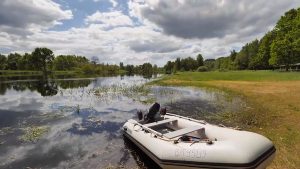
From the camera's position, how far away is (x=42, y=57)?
124750mm

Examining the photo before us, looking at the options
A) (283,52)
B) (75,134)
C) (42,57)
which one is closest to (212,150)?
(75,134)

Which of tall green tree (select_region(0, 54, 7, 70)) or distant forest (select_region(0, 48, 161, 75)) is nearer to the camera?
distant forest (select_region(0, 48, 161, 75))

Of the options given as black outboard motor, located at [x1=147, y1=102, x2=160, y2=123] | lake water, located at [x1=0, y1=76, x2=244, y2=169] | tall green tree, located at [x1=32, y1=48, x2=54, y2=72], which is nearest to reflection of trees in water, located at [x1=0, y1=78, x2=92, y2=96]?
lake water, located at [x1=0, y1=76, x2=244, y2=169]

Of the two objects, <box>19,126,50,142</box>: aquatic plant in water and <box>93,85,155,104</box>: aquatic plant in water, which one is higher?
<box>93,85,155,104</box>: aquatic plant in water

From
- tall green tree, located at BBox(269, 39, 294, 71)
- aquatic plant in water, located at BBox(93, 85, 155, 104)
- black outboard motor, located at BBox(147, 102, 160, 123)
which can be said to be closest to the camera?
black outboard motor, located at BBox(147, 102, 160, 123)

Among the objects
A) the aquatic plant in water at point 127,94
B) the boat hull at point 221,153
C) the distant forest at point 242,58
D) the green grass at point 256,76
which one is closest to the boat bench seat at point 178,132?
the boat hull at point 221,153

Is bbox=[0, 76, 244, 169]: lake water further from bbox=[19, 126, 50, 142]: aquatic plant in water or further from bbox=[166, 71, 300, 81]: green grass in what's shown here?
bbox=[166, 71, 300, 81]: green grass

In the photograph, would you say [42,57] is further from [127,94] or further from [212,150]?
[212,150]

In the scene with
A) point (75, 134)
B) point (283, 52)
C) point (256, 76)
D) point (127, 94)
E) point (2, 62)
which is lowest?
point (75, 134)

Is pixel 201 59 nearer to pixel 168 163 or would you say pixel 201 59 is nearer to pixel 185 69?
pixel 185 69

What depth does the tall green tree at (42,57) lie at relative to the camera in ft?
399

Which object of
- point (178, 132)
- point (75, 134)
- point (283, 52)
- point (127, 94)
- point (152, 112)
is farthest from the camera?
point (283, 52)

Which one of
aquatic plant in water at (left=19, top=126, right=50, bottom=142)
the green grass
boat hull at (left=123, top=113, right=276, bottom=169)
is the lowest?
aquatic plant in water at (left=19, top=126, right=50, bottom=142)

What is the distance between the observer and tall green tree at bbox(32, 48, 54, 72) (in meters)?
122
